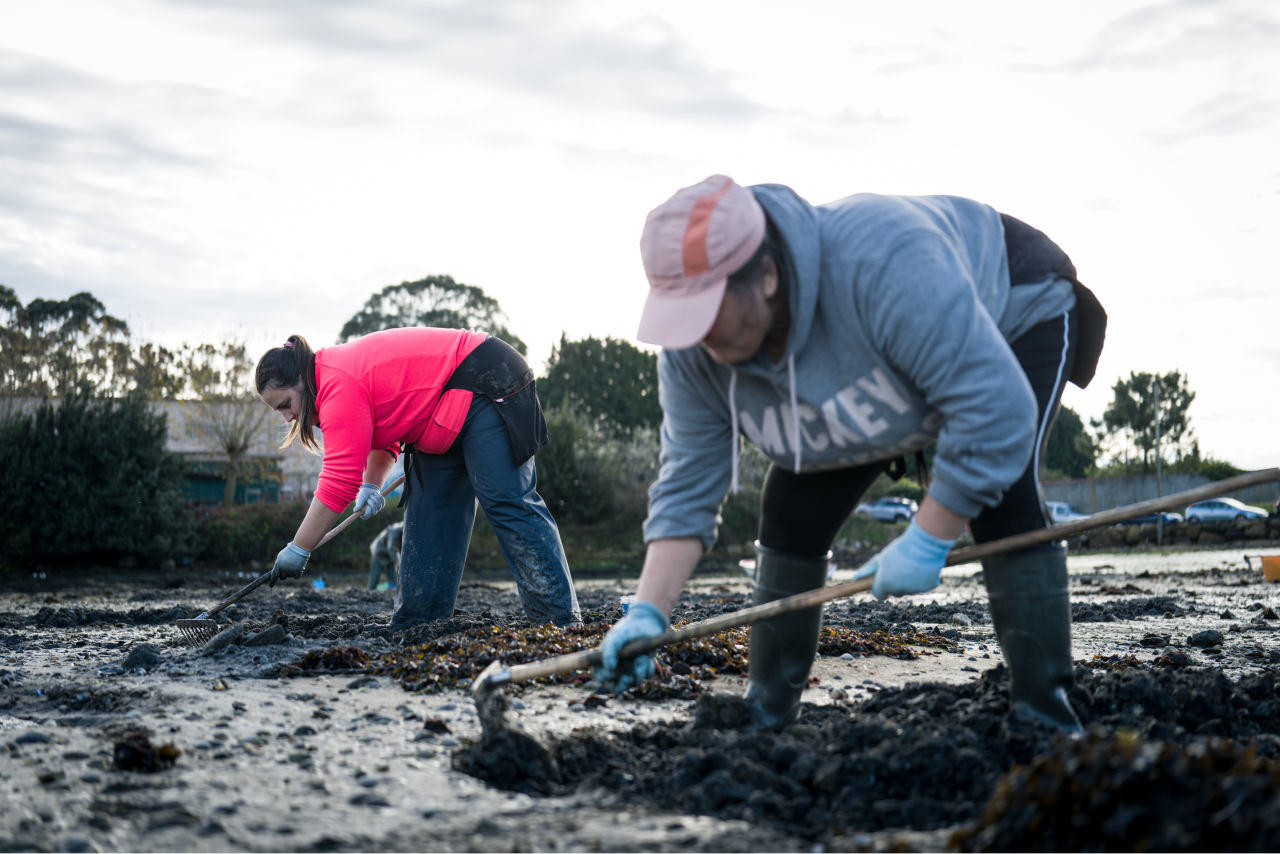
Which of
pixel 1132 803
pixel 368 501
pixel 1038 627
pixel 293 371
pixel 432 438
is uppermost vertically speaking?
pixel 293 371

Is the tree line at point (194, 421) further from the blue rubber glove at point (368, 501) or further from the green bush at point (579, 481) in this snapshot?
the blue rubber glove at point (368, 501)

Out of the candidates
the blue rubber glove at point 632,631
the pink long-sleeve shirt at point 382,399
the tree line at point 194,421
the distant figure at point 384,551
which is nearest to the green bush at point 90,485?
the tree line at point 194,421

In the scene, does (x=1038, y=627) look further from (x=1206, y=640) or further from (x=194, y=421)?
(x=194, y=421)

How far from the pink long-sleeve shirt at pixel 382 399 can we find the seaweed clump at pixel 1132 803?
12.3 feet

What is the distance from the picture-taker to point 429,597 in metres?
5.36

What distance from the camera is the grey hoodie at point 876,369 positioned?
88.7 inches

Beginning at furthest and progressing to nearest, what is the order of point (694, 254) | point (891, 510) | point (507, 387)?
point (891, 510) → point (507, 387) → point (694, 254)

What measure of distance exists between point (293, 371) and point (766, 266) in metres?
3.34

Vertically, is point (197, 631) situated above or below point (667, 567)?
below

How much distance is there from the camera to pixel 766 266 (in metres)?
2.31

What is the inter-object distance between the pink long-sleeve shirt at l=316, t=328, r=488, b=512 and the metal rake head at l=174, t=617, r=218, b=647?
1348 millimetres

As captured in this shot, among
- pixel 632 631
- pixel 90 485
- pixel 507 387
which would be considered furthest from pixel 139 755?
pixel 90 485

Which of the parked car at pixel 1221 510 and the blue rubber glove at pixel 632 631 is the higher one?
the blue rubber glove at pixel 632 631

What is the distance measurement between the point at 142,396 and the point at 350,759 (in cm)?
1816
